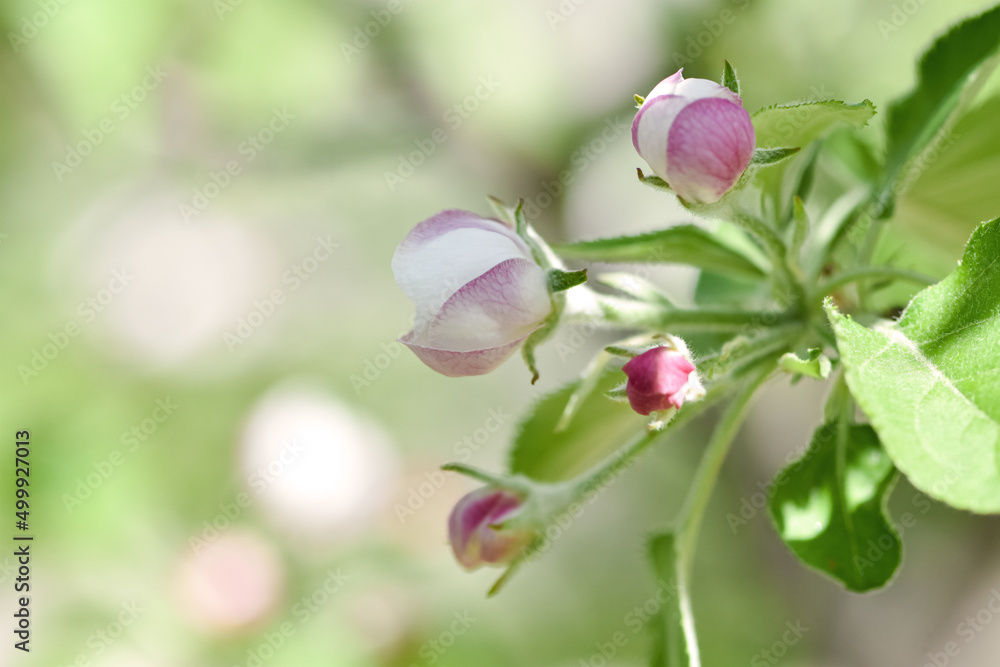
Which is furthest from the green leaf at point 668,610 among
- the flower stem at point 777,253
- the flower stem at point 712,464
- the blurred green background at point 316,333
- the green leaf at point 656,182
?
the blurred green background at point 316,333

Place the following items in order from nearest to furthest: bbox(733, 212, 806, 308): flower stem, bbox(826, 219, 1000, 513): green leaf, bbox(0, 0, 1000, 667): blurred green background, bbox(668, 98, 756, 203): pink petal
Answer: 1. bbox(826, 219, 1000, 513): green leaf
2. bbox(668, 98, 756, 203): pink petal
3. bbox(733, 212, 806, 308): flower stem
4. bbox(0, 0, 1000, 667): blurred green background

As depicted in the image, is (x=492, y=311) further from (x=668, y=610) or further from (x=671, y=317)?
(x=668, y=610)

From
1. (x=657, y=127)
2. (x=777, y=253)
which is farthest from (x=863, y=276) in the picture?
(x=657, y=127)

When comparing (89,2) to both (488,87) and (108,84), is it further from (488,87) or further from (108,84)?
(488,87)

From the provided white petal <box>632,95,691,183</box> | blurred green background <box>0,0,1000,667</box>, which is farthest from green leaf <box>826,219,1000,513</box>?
blurred green background <box>0,0,1000,667</box>

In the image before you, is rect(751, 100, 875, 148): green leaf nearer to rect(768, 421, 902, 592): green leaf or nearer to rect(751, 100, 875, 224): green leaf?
rect(751, 100, 875, 224): green leaf

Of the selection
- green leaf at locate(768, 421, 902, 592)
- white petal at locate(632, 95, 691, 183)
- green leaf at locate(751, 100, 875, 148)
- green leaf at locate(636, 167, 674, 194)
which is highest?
white petal at locate(632, 95, 691, 183)
